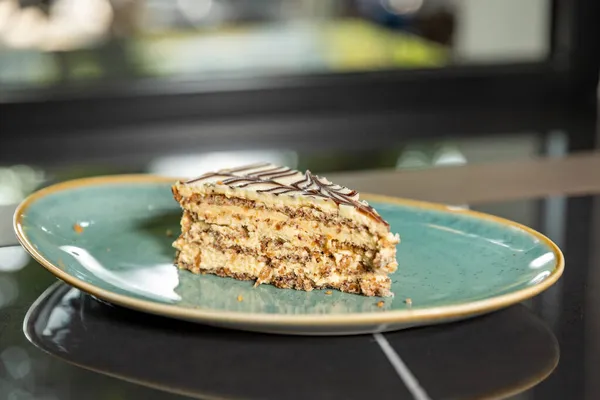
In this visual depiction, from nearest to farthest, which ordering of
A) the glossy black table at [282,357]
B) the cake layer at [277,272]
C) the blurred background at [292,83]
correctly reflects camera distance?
the glossy black table at [282,357] < the cake layer at [277,272] < the blurred background at [292,83]

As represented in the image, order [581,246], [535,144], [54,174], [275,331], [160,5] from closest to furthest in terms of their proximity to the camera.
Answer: [275,331], [581,246], [54,174], [535,144], [160,5]

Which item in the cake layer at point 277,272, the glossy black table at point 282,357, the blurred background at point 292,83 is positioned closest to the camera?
the glossy black table at point 282,357

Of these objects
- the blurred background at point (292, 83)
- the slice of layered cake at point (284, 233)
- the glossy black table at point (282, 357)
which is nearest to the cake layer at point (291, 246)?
the slice of layered cake at point (284, 233)

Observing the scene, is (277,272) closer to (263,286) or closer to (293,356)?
(263,286)

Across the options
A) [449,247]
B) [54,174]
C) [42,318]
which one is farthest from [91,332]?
[54,174]

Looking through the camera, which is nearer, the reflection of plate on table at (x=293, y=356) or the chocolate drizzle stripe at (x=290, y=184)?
the reflection of plate on table at (x=293, y=356)

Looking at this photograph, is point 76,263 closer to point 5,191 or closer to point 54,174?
point 5,191

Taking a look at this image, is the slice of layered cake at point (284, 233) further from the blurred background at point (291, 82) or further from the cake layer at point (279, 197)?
the blurred background at point (291, 82)
